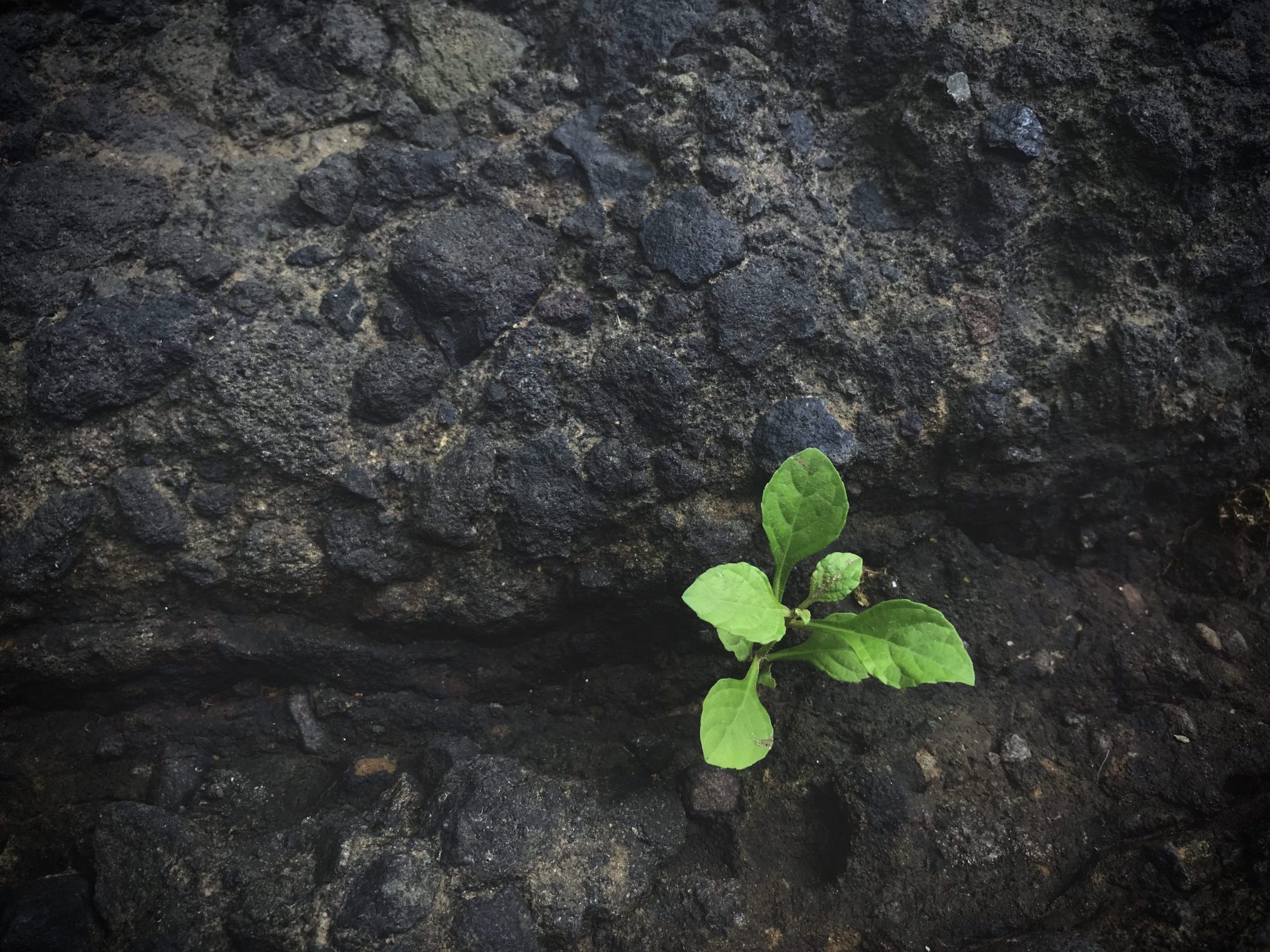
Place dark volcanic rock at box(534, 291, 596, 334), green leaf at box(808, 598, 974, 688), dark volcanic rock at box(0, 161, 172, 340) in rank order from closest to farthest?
green leaf at box(808, 598, 974, 688), dark volcanic rock at box(0, 161, 172, 340), dark volcanic rock at box(534, 291, 596, 334)

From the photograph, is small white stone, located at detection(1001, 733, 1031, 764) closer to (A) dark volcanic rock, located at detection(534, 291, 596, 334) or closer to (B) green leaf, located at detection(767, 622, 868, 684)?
(B) green leaf, located at detection(767, 622, 868, 684)

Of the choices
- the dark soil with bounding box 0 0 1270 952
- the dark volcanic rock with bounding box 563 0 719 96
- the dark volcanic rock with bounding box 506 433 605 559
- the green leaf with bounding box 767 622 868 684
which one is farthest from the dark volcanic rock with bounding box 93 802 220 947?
the dark volcanic rock with bounding box 563 0 719 96

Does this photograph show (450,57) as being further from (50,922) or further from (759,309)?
(50,922)

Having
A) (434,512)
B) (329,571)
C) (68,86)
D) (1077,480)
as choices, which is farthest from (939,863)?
(68,86)

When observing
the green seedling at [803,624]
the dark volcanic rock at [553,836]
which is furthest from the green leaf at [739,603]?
the dark volcanic rock at [553,836]

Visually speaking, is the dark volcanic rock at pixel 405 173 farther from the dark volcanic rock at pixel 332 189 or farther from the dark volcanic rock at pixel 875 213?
the dark volcanic rock at pixel 875 213

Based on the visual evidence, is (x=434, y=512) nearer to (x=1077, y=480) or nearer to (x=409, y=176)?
(x=409, y=176)
